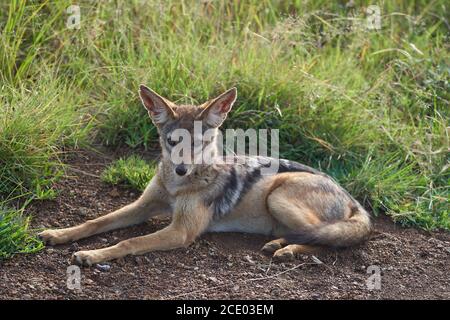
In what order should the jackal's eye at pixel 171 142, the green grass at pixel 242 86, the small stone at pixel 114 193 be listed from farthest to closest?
the green grass at pixel 242 86
the small stone at pixel 114 193
the jackal's eye at pixel 171 142

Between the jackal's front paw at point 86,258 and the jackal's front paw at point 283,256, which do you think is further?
the jackal's front paw at point 283,256

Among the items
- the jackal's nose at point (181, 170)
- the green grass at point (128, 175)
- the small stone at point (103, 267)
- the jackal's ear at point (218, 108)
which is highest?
the jackal's ear at point (218, 108)

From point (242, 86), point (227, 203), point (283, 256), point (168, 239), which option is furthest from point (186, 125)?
point (242, 86)

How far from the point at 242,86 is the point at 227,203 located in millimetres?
1528

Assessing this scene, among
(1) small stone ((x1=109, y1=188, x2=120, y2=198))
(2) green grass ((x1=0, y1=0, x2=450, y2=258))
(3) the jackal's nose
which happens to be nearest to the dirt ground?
(1) small stone ((x1=109, y1=188, x2=120, y2=198))

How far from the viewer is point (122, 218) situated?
582cm

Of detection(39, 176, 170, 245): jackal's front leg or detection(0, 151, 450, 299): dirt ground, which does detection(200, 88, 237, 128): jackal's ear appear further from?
detection(0, 151, 450, 299): dirt ground

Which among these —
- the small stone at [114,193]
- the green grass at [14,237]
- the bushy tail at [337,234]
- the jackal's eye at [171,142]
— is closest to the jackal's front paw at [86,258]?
the green grass at [14,237]

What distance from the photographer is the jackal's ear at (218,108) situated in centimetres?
568

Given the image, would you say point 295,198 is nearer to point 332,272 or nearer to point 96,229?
point 332,272

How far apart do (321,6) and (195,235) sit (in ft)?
12.5

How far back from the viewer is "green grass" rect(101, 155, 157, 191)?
639 centimetres

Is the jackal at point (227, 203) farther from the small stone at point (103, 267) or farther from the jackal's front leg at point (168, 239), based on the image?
the small stone at point (103, 267)

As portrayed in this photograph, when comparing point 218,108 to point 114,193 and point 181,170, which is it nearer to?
point 181,170
